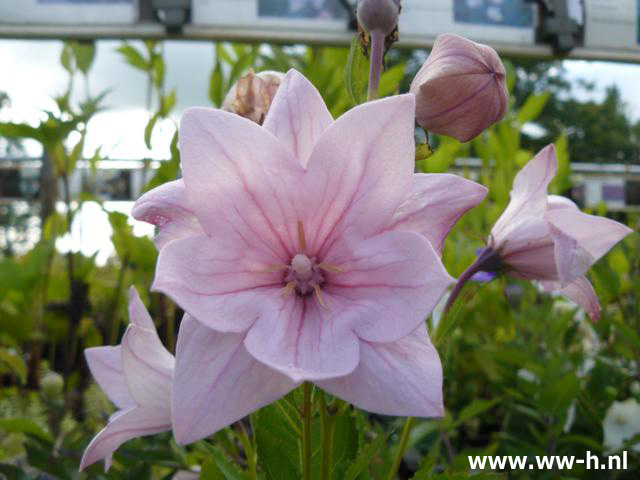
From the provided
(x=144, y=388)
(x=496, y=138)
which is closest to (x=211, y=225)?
(x=144, y=388)

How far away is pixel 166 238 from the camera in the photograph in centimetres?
49

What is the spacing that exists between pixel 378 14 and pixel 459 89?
3.7 inches

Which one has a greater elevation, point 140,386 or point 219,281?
point 219,281

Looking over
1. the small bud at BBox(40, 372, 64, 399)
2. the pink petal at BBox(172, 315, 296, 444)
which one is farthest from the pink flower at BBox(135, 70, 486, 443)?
the small bud at BBox(40, 372, 64, 399)

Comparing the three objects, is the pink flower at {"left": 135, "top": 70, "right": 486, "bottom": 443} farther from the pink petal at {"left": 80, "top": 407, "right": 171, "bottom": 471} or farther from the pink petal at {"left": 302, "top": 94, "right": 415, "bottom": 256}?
the pink petal at {"left": 80, "top": 407, "right": 171, "bottom": 471}

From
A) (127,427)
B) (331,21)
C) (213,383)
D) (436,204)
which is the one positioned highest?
(331,21)

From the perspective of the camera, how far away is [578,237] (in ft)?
1.74

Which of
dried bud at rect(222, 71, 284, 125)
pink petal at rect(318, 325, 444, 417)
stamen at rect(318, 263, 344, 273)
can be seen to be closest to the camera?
pink petal at rect(318, 325, 444, 417)

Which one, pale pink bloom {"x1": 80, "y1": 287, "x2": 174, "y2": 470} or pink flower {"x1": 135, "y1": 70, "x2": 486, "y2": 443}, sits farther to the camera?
pale pink bloom {"x1": 80, "y1": 287, "x2": 174, "y2": 470}

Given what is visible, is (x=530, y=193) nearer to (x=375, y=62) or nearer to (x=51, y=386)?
(x=375, y=62)

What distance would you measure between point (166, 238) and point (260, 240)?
0.07 meters

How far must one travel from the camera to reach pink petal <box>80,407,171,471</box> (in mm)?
565

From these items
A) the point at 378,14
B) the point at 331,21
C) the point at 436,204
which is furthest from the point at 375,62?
the point at 331,21

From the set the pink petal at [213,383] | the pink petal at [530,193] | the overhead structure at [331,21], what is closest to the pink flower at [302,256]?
the pink petal at [213,383]
